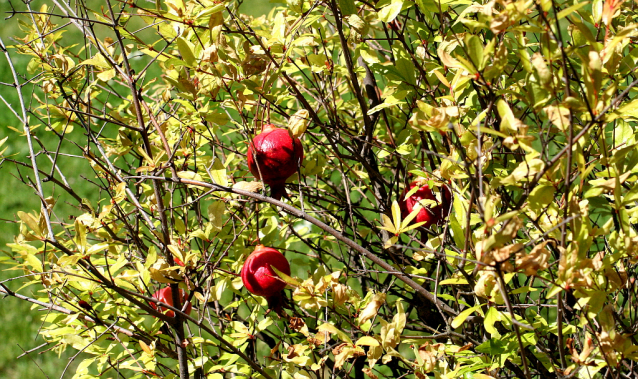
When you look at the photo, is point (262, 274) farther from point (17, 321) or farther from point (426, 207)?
point (17, 321)

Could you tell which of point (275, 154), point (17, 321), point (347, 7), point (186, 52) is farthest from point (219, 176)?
point (17, 321)

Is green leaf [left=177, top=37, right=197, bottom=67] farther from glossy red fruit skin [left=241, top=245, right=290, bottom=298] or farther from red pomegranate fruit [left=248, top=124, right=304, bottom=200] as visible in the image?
glossy red fruit skin [left=241, top=245, right=290, bottom=298]

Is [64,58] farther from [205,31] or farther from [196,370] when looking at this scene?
[196,370]

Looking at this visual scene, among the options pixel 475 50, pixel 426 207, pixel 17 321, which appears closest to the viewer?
pixel 475 50

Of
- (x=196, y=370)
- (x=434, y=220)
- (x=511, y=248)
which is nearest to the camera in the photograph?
(x=511, y=248)

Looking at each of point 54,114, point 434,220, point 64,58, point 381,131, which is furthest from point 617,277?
point 54,114

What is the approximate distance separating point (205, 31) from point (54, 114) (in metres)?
0.60

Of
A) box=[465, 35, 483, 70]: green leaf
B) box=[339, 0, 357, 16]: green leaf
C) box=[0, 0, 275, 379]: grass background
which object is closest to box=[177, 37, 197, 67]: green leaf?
box=[339, 0, 357, 16]: green leaf

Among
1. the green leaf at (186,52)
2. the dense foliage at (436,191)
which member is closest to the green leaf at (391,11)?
the dense foliage at (436,191)

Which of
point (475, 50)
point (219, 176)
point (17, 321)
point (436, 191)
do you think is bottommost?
point (17, 321)

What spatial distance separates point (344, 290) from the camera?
3.64ft

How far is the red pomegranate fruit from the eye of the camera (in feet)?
3.80

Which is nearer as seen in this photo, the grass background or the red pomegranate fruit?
the red pomegranate fruit

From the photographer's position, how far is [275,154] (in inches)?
45.4
